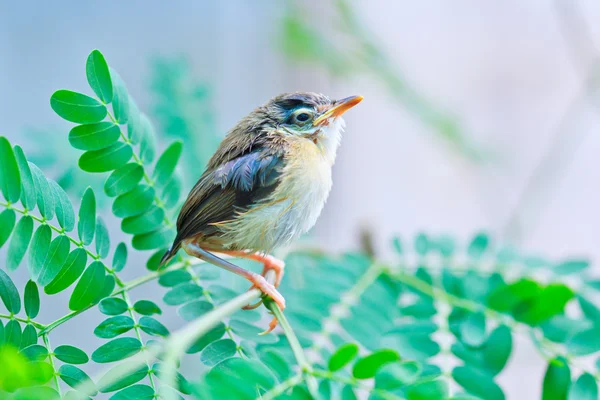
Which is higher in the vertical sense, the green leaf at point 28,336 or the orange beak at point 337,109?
the orange beak at point 337,109

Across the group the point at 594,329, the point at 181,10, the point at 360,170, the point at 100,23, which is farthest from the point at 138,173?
the point at 360,170

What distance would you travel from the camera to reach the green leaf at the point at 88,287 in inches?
26.2

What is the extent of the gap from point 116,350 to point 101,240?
0.15 metres

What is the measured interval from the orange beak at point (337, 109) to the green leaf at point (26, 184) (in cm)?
48

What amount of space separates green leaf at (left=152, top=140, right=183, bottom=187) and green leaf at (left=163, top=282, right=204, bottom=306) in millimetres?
162

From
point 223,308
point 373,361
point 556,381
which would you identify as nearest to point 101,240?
point 223,308

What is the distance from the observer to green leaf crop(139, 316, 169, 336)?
2.21ft

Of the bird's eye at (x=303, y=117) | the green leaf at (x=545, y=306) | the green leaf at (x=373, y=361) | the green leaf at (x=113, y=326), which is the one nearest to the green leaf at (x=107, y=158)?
the green leaf at (x=113, y=326)

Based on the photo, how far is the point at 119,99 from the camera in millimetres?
720

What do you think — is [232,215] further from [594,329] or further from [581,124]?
[581,124]

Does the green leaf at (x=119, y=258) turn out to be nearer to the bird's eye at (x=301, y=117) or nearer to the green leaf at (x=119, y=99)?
the green leaf at (x=119, y=99)

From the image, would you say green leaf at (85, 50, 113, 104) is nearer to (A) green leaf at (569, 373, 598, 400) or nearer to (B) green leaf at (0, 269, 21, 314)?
(B) green leaf at (0, 269, 21, 314)

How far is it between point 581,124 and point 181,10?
2.62 m

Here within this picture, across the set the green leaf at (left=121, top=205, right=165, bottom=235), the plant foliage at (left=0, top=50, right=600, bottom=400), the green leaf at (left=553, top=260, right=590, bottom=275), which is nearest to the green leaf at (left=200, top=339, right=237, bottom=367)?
the plant foliage at (left=0, top=50, right=600, bottom=400)
